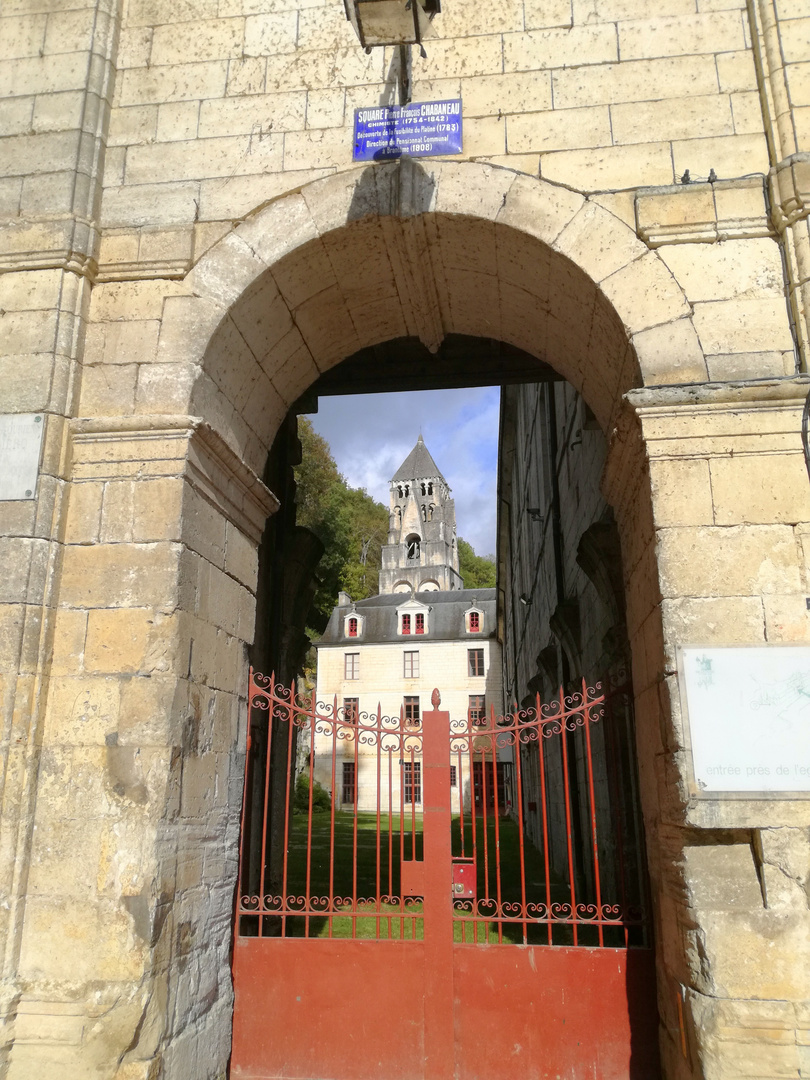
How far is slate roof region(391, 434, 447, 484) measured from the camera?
58375 mm

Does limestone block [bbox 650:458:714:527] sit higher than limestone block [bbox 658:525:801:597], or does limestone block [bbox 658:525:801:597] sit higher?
limestone block [bbox 650:458:714:527]

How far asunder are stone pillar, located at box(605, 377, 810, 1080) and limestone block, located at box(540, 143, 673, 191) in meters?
1.31

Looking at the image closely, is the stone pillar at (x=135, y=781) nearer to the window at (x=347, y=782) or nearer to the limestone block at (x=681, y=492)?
the limestone block at (x=681, y=492)

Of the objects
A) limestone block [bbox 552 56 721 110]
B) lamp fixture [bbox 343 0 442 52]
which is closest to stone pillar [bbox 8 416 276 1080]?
lamp fixture [bbox 343 0 442 52]

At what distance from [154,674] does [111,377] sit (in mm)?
1625

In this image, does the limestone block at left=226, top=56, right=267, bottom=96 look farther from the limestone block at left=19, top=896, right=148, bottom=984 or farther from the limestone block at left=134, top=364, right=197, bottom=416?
the limestone block at left=19, top=896, right=148, bottom=984

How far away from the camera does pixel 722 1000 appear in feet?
10.2

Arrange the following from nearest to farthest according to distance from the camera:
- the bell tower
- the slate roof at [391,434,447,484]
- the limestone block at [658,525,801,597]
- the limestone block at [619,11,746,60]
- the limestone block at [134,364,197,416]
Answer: the limestone block at [658,525,801,597]
the limestone block at [134,364,197,416]
the limestone block at [619,11,746,60]
the bell tower
the slate roof at [391,434,447,484]

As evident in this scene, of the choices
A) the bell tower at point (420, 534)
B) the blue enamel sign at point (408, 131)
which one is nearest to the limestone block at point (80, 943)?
the blue enamel sign at point (408, 131)

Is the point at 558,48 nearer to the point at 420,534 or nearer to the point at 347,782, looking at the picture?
the point at 347,782

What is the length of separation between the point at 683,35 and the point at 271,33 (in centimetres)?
239

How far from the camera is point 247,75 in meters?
4.66

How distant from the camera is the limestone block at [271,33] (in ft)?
15.4

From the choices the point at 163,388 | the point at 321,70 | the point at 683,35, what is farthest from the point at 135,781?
the point at 683,35
